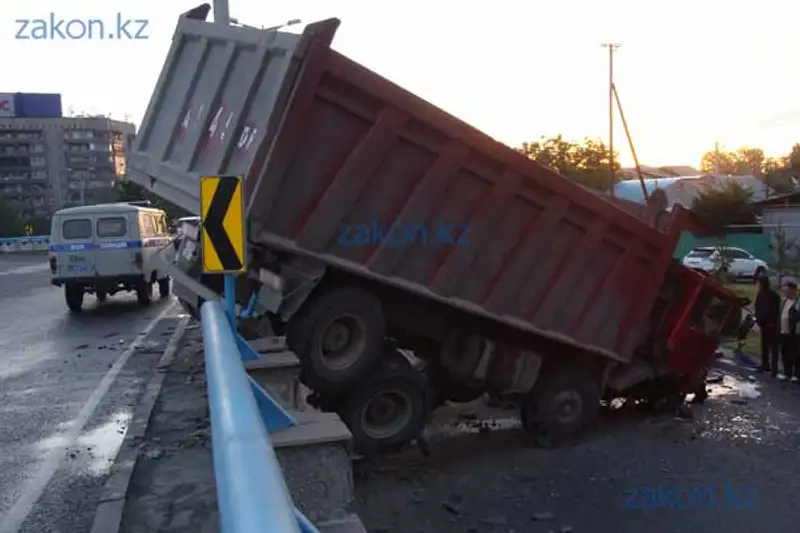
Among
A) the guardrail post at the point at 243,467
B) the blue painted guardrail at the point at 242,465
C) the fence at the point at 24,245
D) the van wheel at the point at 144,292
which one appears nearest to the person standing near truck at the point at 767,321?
the blue painted guardrail at the point at 242,465

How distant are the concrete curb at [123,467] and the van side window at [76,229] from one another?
9.41 metres

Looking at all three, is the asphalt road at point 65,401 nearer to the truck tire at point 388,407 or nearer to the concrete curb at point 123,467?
the concrete curb at point 123,467

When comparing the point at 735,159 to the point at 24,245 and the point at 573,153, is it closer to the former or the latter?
the point at 573,153

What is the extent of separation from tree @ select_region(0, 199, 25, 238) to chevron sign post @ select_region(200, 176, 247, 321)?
2940 inches

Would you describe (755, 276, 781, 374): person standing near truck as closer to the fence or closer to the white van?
the white van

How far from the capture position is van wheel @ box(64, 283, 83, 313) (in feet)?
59.9

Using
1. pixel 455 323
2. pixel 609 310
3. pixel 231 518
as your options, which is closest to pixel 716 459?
pixel 609 310

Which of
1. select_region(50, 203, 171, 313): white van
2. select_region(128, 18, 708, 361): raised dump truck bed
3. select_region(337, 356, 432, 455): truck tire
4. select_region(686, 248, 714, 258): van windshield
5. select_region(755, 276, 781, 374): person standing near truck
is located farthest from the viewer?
select_region(686, 248, 714, 258): van windshield

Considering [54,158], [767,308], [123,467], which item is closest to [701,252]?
[767,308]

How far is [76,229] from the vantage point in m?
18.5

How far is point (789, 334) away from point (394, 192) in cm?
653

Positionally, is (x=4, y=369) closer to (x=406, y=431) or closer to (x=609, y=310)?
(x=406, y=431)

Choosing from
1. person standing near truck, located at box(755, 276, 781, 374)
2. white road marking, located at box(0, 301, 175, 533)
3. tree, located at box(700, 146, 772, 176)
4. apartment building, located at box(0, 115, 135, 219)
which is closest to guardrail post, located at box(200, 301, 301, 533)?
white road marking, located at box(0, 301, 175, 533)

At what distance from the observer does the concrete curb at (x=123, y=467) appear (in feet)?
16.6
